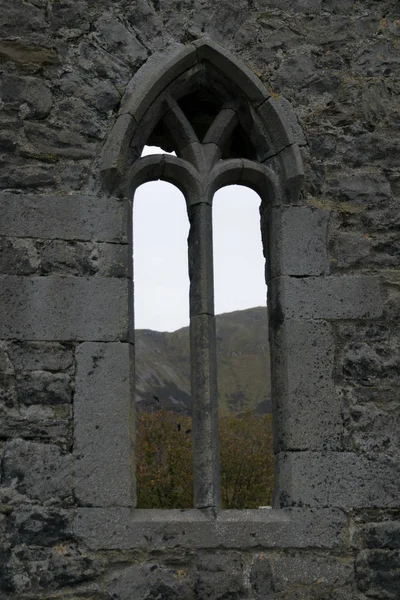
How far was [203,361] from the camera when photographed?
4473mm

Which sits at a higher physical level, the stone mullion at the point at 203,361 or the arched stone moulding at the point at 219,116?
the arched stone moulding at the point at 219,116

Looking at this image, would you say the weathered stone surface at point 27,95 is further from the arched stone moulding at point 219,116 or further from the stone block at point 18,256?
the stone block at point 18,256

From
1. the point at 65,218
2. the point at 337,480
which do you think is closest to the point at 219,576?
the point at 337,480

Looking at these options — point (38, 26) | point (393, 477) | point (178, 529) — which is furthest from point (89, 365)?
point (38, 26)

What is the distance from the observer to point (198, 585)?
4.08m

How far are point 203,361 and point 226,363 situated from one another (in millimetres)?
33609

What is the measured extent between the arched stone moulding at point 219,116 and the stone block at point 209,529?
174 centimetres

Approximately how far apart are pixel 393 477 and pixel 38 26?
124 inches

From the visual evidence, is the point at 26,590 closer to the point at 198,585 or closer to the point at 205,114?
the point at 198,585

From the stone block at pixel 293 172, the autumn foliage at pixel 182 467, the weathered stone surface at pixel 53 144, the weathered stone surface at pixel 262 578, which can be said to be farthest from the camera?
the autumn foliage at pixel 182 467

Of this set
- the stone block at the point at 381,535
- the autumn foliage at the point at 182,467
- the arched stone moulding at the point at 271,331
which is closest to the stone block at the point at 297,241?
the arched stone moulding at the point at 271,331

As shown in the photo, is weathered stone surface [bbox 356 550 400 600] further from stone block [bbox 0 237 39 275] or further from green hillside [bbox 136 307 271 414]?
green hillside [bbox 136 307 271 414]

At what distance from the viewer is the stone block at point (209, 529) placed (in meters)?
4.06

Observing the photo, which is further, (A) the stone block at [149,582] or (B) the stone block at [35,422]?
(B) the stone block at [35,422]
